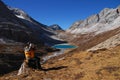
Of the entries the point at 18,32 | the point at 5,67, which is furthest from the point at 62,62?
the point at 18,32

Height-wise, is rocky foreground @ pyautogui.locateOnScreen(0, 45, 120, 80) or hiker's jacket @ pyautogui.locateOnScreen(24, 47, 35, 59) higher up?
hiker's jacket @ pyautogui.locateOnScreen(24, 47, 35, 59)

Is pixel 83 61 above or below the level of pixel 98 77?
above

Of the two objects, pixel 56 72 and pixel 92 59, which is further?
pixel 92 59

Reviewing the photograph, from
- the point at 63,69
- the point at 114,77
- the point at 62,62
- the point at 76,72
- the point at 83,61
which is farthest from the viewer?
the point at 62,62

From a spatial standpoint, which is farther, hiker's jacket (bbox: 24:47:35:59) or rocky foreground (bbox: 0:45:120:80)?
hiker's jacket (bbox: 24:47:35:59)

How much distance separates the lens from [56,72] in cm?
2355

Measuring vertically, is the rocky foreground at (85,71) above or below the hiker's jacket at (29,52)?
below

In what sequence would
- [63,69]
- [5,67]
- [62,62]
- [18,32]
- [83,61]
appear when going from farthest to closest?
[18,32] < [5,67] < [62,62] < [83,61] < [63,69]

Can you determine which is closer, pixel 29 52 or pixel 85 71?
pixel 85 71

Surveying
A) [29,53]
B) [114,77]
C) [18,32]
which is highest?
[18,32]

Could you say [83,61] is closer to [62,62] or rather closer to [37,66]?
[62,62]

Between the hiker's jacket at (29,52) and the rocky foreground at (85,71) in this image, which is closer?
Answer: the rocky foreground at (85,71)

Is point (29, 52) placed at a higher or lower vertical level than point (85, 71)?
higher

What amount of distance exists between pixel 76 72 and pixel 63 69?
7.12 feet
